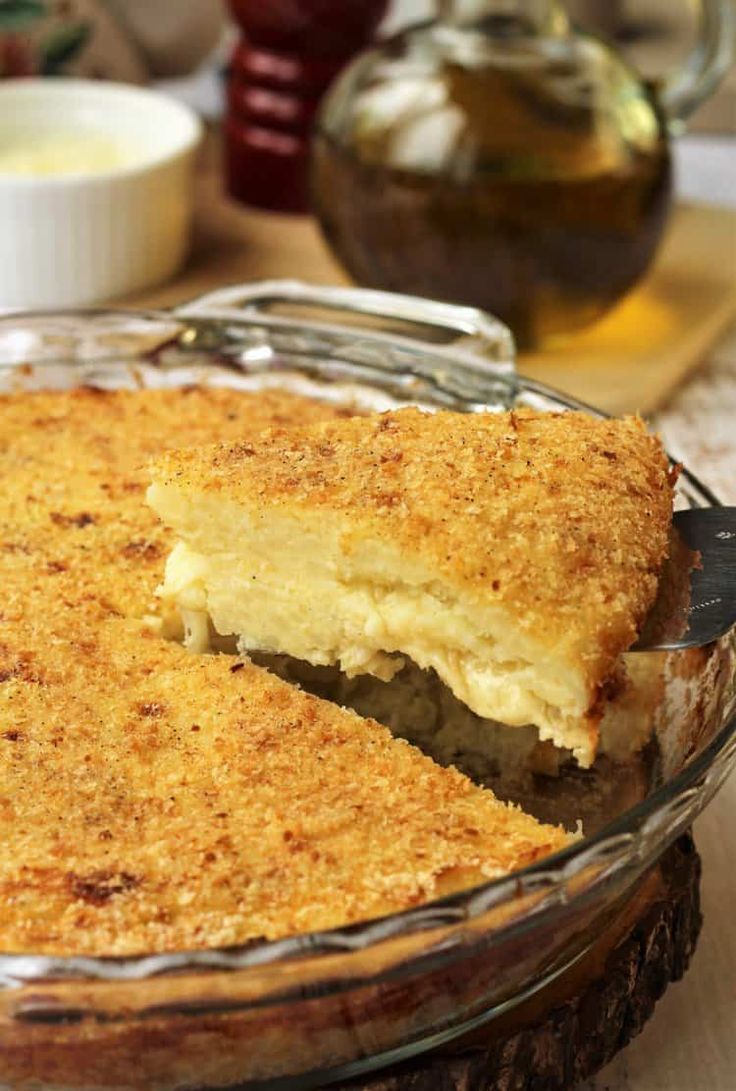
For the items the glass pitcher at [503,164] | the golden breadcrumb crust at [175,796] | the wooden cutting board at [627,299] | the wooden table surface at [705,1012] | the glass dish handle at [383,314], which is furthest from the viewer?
the wooden cutting board at [627,299]

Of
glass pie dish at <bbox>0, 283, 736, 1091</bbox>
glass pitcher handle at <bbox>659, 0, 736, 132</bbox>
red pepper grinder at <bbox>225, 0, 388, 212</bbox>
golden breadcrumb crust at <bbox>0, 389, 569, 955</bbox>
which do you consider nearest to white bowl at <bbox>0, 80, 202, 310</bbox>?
red pepper grinder at <bbox>225, 0, 388, 212</bbox>

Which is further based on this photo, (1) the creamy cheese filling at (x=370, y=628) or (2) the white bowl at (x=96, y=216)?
(2) the white bowl at (x=96, y=216)

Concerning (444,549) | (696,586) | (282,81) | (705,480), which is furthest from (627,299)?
(444,549)

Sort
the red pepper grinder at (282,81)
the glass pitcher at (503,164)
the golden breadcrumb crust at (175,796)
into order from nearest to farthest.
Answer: the golden breadcrumb crust at (175,796)
the glass pitcher at (503,164)
the red pepper grinder at (282,81)

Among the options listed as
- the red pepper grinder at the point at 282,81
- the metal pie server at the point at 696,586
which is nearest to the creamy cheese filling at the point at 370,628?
the metal pie server at the point at 696,586

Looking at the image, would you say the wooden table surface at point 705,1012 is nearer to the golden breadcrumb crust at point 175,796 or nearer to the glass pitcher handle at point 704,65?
the golden breadcrumb crust at point 175,796
